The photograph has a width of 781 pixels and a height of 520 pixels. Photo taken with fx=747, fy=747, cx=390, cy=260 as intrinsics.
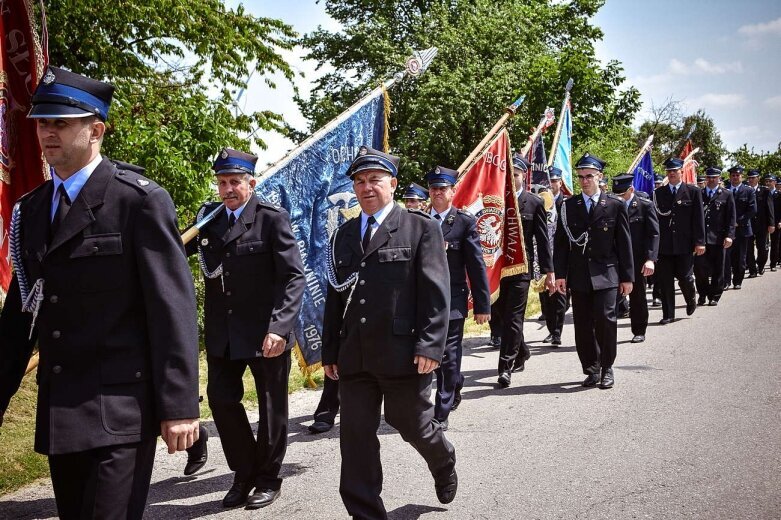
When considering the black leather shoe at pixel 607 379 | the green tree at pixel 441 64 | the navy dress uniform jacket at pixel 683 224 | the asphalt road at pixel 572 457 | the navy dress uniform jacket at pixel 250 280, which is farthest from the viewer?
the green tree at pixel 441 64

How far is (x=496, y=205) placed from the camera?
8.55 meters

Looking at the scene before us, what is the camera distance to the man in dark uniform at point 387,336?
4.11m

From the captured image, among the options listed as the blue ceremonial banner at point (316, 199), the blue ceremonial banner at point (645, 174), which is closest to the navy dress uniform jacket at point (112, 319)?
the blue ceremonial banner at point (316, 199)

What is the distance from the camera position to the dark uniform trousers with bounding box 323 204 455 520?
413 cm

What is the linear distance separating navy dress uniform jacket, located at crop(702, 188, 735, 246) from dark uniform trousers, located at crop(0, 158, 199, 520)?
44.9 ft

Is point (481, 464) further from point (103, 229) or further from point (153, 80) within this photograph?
point (153, 80)

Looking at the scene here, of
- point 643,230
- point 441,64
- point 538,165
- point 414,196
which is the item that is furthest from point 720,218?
point 441,64

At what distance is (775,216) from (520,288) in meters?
14.6

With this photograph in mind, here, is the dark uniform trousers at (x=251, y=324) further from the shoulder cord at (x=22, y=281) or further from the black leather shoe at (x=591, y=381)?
the black leather shoe at (x=591, y=381)

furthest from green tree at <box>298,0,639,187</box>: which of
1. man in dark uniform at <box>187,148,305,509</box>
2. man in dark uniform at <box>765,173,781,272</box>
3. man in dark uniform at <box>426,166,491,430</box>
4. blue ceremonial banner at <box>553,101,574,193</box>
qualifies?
man in dark uniform at <box>187,148,305,509</box>

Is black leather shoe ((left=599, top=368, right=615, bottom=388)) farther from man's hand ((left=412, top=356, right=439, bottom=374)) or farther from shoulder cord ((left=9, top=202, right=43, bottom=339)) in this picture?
shoulder cord ((left=9, top=202, right=43, bottom=339))

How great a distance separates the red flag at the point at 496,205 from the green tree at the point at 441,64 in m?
18.3

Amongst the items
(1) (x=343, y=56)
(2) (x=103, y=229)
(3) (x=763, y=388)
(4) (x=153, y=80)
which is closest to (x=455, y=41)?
(1) (x=343, y=56)

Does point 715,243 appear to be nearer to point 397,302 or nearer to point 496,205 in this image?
point 496,205
